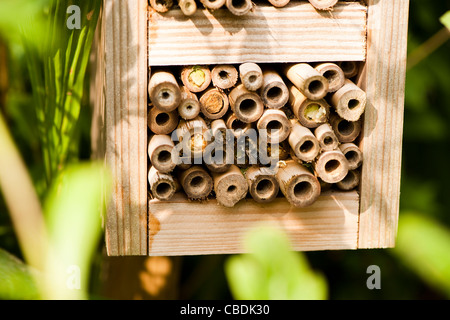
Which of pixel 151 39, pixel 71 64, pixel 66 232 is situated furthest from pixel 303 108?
pixel 66 232

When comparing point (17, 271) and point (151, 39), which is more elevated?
point (151, 39)

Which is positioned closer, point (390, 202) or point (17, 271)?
point (17, 271)

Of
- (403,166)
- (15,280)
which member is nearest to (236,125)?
(15,280)

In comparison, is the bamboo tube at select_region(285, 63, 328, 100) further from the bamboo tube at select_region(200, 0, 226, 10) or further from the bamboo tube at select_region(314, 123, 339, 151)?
the bamboo tube at select_region(200, 0, 226, 10)

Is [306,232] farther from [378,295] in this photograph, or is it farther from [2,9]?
[378,295]

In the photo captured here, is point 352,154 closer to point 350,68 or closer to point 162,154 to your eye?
point 350,68

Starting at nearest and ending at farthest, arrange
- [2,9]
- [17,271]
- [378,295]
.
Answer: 1. [2,9]
2. [17,271]
3. [378,295]

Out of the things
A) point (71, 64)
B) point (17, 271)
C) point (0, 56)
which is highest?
point (0, 56)
